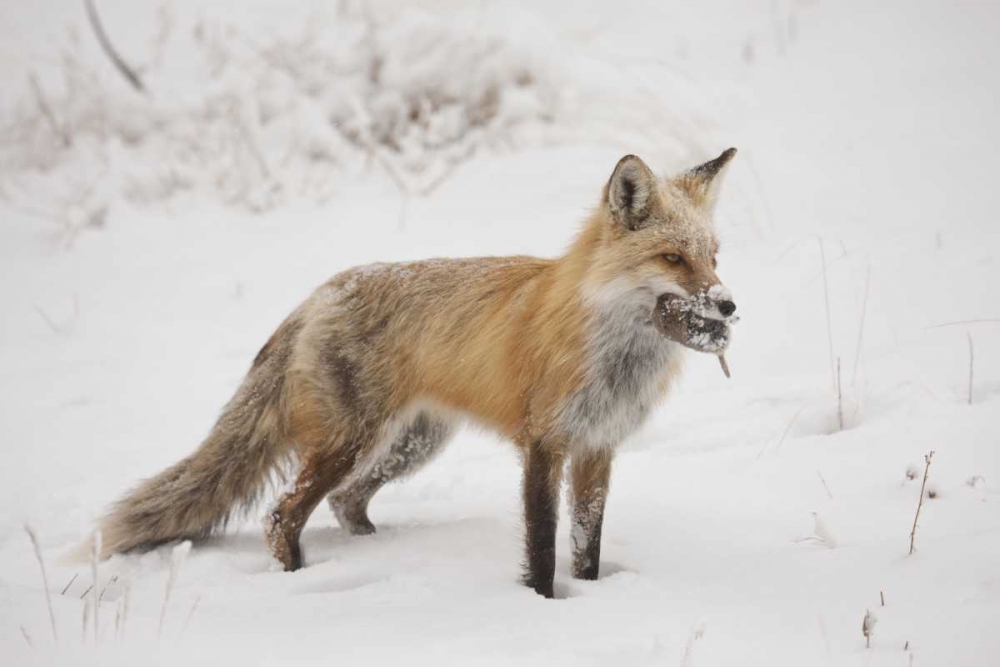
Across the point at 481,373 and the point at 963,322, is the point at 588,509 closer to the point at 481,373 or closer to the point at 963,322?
the point at 481,373

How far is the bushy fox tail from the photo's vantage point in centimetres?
314

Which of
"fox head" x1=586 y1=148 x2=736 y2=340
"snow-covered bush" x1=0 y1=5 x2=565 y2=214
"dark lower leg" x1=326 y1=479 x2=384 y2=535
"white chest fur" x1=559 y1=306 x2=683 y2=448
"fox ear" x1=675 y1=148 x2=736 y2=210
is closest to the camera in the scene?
"fox head" x1=586 y1=148 x2=736 y2=340

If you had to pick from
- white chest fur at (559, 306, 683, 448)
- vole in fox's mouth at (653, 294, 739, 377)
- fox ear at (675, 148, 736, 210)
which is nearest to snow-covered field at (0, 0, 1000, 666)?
white chest fur at (559, 306, 683, 448)

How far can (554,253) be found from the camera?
5945 mm

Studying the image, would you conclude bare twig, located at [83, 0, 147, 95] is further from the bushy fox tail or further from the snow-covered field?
the bushy fox tail

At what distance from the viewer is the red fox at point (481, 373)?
2590 millimetres

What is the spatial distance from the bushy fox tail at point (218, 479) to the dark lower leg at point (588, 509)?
1.26 m

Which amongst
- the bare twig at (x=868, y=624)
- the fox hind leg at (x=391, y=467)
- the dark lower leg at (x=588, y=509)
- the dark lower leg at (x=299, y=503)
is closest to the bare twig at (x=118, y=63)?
the fox hind leg at (x=391, y=467)

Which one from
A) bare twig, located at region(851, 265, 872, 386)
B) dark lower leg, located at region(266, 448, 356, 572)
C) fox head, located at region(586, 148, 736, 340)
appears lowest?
dark lower leg, located at region(266, 448, 356, 572)

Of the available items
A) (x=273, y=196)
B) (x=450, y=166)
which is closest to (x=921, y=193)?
(x=450, y=166)

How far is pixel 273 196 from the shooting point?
7059 millimetres

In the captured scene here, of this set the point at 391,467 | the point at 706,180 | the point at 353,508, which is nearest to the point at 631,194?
the point at 706,180

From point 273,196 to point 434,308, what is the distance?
444 centimetres

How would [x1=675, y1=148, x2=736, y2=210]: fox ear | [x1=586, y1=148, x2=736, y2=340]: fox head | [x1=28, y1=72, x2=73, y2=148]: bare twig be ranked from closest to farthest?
[x1=586, y1=148, x2=736, y2=340]: fox head, [x1=675, y1=148, x2=736, y2=210]: fox ear, [x1=28, y1=72, x2=73, y2=148]: bare twig
